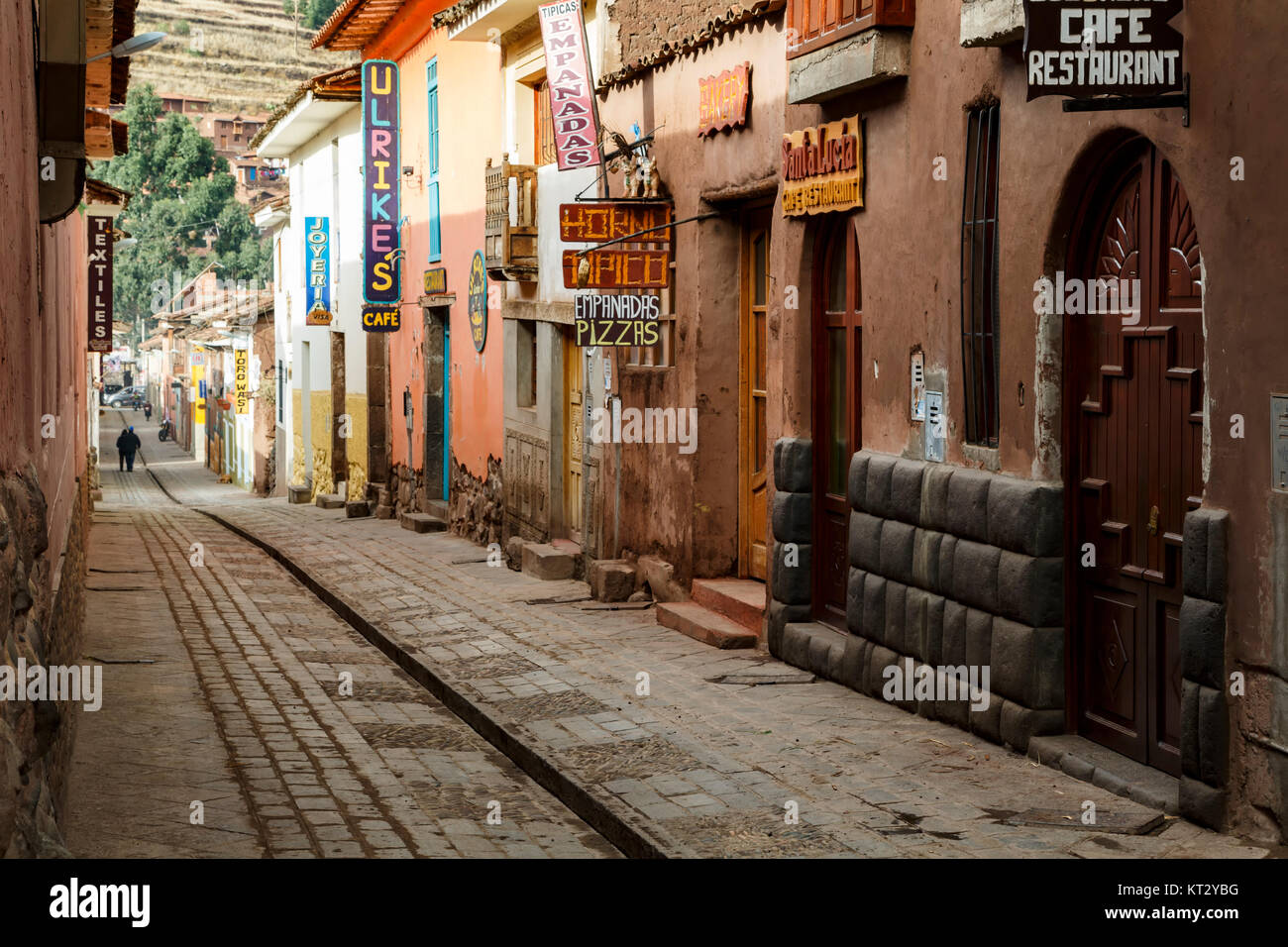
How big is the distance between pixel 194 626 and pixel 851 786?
8.18 meters

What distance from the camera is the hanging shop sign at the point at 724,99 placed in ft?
39.0

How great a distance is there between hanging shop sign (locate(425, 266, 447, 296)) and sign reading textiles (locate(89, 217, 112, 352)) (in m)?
7.46

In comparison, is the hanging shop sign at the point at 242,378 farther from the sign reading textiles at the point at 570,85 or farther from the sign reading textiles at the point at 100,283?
the sign reading textiles at the point at 570,85

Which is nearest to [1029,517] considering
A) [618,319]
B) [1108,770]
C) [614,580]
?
[1108,770]

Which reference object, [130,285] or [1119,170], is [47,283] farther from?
[130,285]

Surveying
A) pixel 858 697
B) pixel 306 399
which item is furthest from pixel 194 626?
pixel 306 399

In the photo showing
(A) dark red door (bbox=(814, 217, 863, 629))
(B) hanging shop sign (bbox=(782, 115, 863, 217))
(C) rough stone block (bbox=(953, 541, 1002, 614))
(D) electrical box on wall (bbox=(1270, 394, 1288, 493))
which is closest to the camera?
(D) electrical box on wall (bbox=(1270, 394, 1288, 493))

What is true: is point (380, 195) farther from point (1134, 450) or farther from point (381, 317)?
point (1134, 450)

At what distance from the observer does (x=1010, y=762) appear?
7.97m

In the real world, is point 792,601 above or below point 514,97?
below

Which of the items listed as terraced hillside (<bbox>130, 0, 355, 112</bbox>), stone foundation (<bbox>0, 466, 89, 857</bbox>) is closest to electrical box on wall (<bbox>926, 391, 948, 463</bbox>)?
stone foundation (<bbox>0, 466, 89, 857</bbox>)

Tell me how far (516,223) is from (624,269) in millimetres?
4236

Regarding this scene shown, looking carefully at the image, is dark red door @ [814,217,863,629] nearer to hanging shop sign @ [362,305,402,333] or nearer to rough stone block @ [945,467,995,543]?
rough stone block @ [945,467,995,543]

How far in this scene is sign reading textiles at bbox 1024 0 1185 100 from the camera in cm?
669
